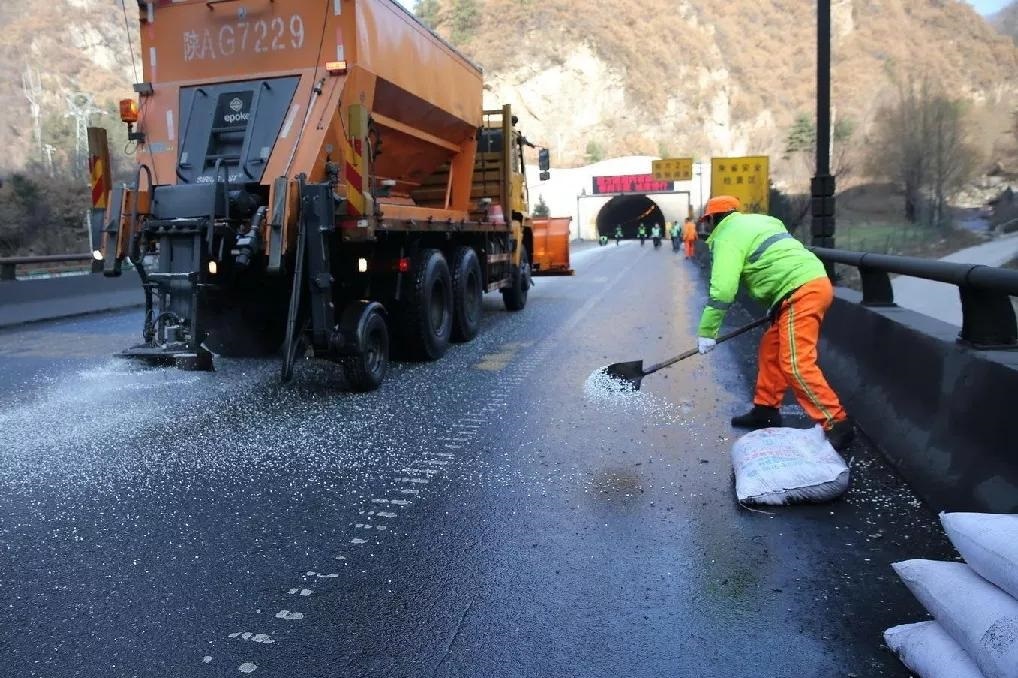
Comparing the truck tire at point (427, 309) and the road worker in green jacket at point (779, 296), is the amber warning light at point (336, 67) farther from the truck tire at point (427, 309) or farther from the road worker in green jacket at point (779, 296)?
the road worker in green jacket at point (779, 296)

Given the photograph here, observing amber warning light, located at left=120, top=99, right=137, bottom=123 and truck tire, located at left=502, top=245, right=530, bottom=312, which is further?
truck tire, located at left=502, top=245, right=530, bottom=312

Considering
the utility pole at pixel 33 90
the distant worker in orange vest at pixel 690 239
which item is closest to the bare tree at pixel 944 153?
the distant worker in orange vest at pixel 690 239

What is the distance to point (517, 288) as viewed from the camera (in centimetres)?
1284

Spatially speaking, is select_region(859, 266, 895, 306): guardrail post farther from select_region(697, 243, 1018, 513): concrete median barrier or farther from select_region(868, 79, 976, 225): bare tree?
select_region(868, 79, 976, 225): bare tree

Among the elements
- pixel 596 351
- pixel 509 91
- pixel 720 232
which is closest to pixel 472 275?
A: pixel 596 351

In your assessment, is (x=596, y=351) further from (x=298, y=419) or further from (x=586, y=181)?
(x=586, y=181)

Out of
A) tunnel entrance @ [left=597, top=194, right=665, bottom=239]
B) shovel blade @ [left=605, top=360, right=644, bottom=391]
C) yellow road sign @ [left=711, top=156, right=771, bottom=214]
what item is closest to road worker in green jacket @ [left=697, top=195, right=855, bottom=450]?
shovel blade @ [left=605, top=360, right=644, bottom=391]

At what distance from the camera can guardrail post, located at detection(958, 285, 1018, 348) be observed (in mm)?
3877

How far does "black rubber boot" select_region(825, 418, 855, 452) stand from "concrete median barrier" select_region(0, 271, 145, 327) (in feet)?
38.3

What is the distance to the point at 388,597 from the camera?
3234mm

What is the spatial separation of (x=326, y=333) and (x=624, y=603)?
4052mm

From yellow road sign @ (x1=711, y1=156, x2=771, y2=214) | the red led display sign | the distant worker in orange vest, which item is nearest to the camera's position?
yellow road sign @ (x1=711, y1=156, x2=771, y2=214)

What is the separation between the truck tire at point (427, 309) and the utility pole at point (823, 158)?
15.9ft

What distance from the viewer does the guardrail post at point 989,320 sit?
3.88 metres
